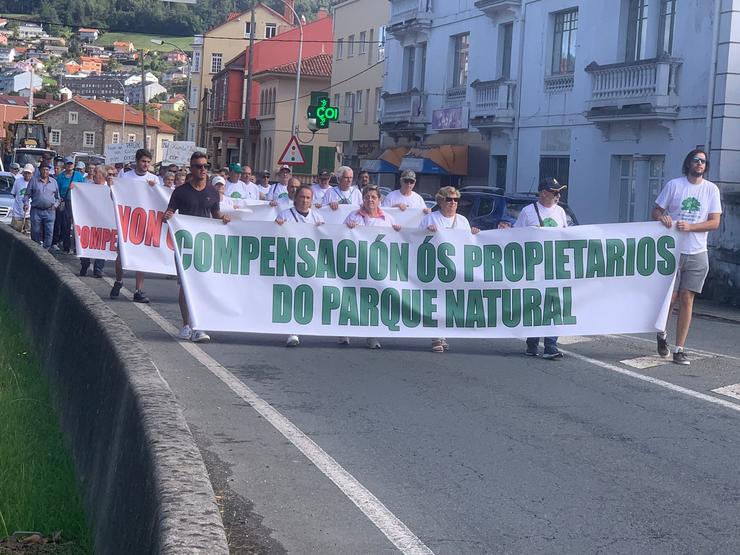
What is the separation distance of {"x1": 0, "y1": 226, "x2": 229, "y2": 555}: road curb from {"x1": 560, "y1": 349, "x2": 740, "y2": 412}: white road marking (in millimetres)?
4770

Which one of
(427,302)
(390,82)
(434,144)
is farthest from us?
(390,82)

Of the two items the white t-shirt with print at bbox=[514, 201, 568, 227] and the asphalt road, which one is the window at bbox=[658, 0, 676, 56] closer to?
the white t-shirt with print at bbox=[514, 201, 568, 227]

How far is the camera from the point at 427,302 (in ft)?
39.0

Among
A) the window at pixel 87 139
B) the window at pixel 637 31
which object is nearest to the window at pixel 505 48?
the window at pixel 637 31

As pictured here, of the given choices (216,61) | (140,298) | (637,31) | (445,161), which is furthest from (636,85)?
(216,61)

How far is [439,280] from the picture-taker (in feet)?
39.1

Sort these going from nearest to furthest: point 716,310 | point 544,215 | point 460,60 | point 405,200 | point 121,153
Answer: point 544,215, point 405,200, point 716,310, point 121,153, point 460,60

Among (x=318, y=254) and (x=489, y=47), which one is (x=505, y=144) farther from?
(x=318, y=254)

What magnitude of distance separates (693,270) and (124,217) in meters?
8.08

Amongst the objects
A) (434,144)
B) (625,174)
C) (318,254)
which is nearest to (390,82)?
(434,144)

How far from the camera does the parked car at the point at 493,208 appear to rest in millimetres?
21344

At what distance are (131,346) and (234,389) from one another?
312cm

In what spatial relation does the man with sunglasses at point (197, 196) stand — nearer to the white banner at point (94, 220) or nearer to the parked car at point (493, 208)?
the white banner at point (94, 220)

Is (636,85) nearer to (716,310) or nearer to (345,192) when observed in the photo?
(716,310)
